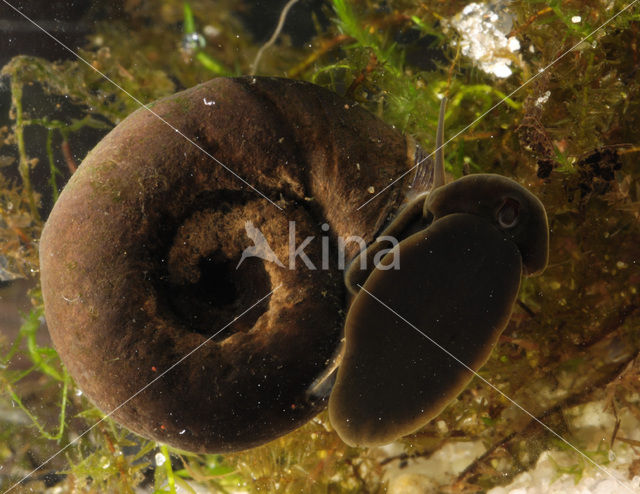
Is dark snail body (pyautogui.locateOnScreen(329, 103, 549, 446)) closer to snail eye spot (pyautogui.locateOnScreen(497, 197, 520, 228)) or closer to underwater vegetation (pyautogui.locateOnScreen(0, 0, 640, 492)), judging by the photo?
snail eye spot (pyautogui.locateOnScreen(497, 197, 520, 228))

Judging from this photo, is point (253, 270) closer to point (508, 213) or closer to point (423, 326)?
point (423, 326)

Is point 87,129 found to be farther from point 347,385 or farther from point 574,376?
point 574,376

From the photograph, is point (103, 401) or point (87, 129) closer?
point (103, 401)

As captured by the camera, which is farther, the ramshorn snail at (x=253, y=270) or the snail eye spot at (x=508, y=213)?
the snail eye spot at (x=508, y=213)

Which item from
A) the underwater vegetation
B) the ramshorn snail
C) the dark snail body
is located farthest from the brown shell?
the underwater vegetation

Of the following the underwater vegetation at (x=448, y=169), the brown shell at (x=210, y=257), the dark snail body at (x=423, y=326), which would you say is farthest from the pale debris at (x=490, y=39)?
the dark snail body at (x=423, y=326)

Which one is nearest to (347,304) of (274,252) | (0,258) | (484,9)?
(274,252)
